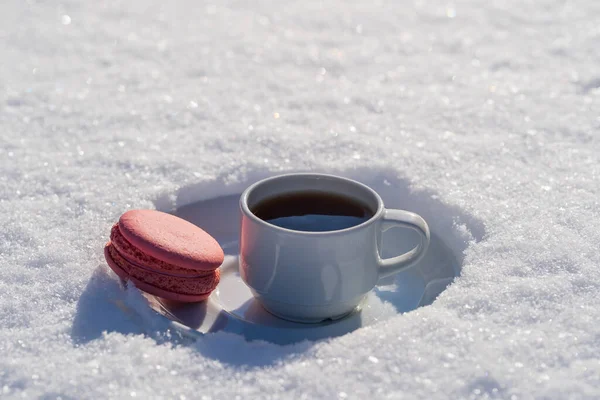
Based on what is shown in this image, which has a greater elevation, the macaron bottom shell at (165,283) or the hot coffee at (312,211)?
the hot coffee at (312,211)

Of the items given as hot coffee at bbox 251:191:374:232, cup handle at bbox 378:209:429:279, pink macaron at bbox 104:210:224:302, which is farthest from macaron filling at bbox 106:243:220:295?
cup handle at bbox 378:209:429:279

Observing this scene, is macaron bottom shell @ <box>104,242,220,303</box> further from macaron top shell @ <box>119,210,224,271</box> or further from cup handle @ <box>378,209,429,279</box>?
cup handle @ <box>378,209,429,279</box>

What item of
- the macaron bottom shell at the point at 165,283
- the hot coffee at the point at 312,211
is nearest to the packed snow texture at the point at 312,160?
the macaron bottom shell at the point at 165,283

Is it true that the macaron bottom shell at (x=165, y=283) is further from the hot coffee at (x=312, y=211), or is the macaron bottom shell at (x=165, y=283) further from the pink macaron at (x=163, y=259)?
the hot coffee at (x=312, y=211)

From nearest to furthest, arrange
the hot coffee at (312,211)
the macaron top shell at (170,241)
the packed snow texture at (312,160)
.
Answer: the packed snow texture at (312,160)
the macaron top shell at (170,241)
the hot coffee at (312,211)

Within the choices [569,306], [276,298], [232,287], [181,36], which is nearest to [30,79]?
[181,36]

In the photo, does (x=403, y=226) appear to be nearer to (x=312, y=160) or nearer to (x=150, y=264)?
(x=150, y=264)

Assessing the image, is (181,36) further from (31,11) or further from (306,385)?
(306,385)
